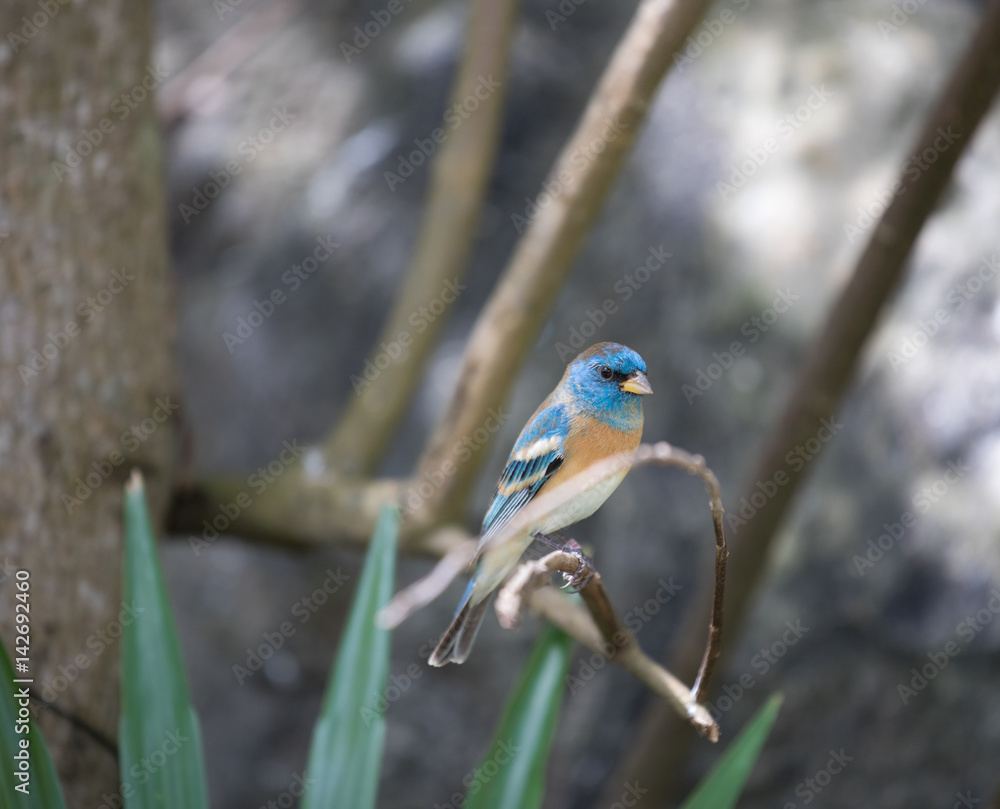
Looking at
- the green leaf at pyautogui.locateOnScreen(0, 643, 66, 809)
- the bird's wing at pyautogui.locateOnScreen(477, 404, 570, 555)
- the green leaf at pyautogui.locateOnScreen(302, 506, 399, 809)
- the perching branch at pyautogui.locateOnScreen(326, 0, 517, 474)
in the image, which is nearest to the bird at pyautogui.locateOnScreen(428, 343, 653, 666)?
the bird's wing at pyautogui.locateOnScreen(477, 404, 570, 555)

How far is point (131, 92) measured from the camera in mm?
2561

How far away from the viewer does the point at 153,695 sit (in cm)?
191

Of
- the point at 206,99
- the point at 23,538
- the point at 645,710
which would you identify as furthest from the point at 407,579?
the point at 206,99

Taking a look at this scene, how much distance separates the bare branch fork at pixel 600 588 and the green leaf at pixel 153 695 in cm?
81

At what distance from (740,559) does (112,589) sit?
1784mm

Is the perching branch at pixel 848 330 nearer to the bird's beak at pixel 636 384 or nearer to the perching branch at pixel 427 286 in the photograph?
the perching branch at pixel 427 286

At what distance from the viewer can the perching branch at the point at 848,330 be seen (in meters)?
2.28

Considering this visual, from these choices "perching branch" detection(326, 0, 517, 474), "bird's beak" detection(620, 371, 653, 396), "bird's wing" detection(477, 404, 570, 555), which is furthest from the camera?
"perching branch" detection(326, 0, 517, 474)

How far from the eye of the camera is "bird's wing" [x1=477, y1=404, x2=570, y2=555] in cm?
134

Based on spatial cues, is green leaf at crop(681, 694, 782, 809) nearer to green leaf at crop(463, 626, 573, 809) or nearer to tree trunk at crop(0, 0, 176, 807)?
green leaf at crop(463, 626, 573, 809)

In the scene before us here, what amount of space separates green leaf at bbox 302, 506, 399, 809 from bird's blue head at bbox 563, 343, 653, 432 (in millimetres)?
839

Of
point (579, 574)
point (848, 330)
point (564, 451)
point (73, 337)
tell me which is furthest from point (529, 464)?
point (73, 337)

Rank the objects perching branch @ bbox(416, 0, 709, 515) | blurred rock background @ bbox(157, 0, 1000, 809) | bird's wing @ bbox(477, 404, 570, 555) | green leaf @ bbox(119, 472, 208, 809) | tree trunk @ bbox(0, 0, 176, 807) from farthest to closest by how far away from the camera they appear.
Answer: blurred rock background @ bbox(157, 0, 1000, 809) < tree trunk @ bbox(0, 0, 176, 807) < perching branch @ bbox(416, 0, 709, 515) < green leaf @ bbox(119, 472, 208, 809) < bird's wing @ bbox(477, 404, 570, 555)

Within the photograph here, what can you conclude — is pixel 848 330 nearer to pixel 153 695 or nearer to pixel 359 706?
pixel 359 706
